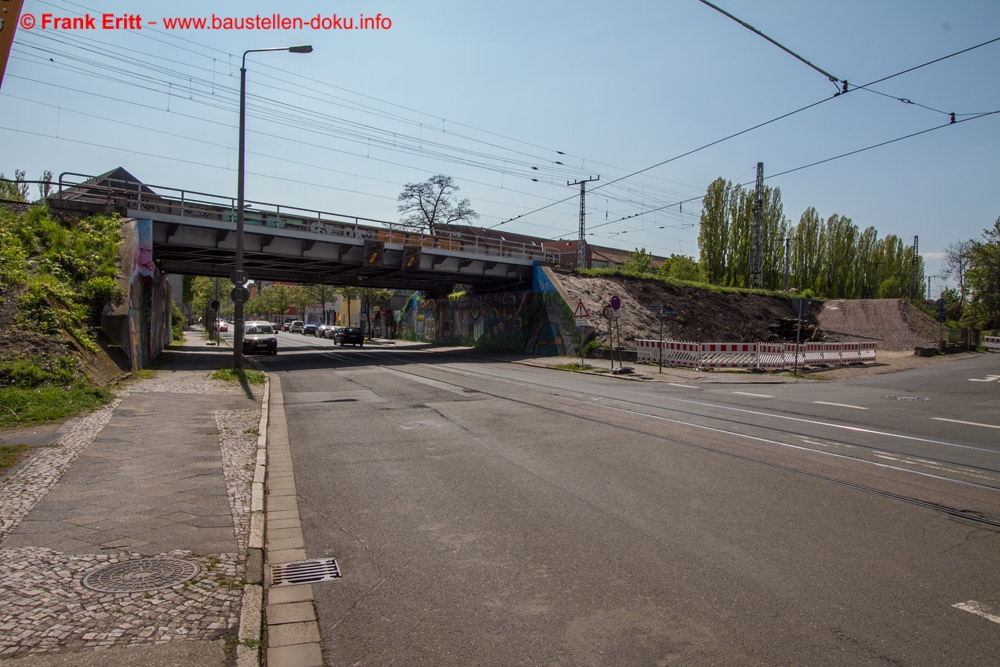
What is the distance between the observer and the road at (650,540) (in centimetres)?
334

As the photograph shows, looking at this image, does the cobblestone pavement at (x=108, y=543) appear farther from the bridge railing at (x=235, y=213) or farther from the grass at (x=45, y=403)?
the bridge railing at (x=235, y=213)

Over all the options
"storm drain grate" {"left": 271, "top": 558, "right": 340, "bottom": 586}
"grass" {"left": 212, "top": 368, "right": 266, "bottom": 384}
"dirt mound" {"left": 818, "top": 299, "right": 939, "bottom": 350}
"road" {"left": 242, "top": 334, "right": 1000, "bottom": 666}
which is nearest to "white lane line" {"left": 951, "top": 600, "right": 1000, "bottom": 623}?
"road" {"left": 242, "top": 334, "right": 1000, "bottom": 666}

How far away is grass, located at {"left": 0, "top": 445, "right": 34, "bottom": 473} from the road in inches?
117

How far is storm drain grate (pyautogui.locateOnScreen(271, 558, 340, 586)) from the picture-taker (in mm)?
4133

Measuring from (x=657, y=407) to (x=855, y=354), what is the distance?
20.2 meters

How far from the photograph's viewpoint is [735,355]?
24531 millimetres

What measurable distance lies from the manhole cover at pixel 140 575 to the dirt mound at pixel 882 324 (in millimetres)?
A: 47335

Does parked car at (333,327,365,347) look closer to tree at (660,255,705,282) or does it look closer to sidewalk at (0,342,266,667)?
tree at (660,255,705,282)

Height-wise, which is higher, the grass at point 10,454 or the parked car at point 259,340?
the parked car at point 259,340

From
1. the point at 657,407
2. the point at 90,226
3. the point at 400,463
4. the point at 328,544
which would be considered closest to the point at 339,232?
the point at 90,226

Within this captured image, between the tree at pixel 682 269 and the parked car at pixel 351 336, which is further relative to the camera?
the tree at pixel 682 269

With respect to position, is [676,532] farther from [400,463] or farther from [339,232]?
[339,232]

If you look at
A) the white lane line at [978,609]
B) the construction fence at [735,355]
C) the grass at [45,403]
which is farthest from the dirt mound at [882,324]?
the grass at [45,403]

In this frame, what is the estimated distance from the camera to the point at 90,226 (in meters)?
20.0
